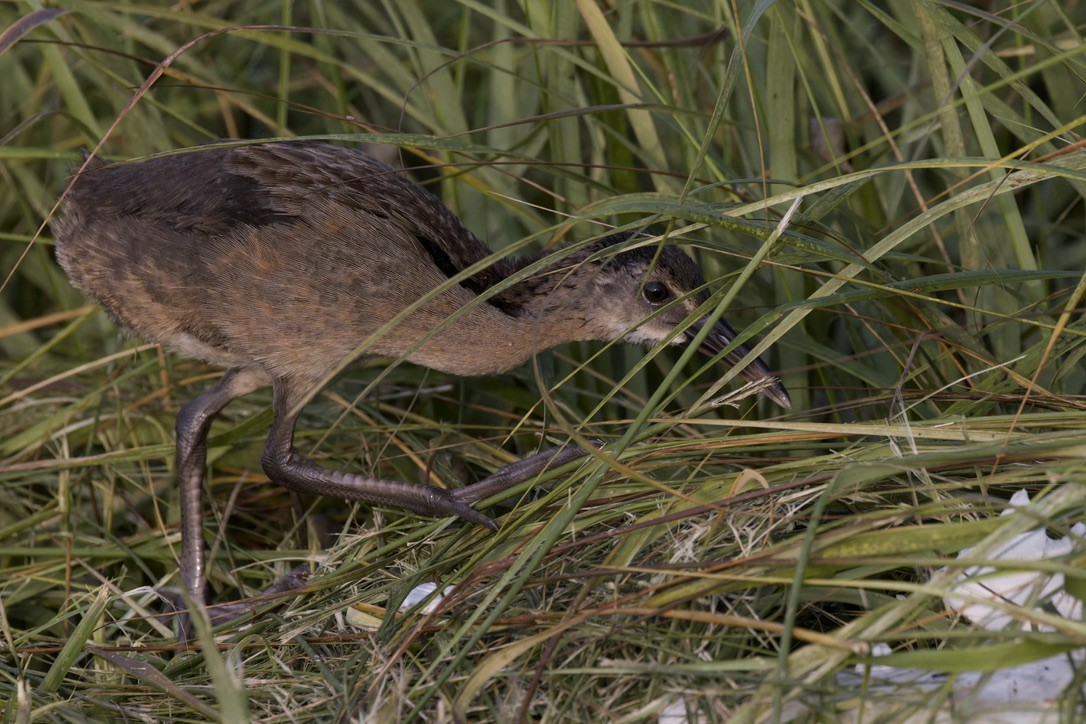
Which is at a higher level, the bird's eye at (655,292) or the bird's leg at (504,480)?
the bird's eye at (655,292)

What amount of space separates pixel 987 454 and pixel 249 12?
3701 millimetres

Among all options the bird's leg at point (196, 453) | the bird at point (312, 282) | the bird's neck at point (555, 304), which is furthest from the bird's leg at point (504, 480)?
the bird's leg at point (196, 453)

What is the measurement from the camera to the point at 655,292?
3.27 metres

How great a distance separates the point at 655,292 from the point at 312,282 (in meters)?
0.92

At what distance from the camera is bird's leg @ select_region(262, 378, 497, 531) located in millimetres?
3021

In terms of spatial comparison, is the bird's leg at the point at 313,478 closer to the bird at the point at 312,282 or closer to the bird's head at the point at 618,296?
the bird at the point at 312,282

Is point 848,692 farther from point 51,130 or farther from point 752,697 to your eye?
point 51,130

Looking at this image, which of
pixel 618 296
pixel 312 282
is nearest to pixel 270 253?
pixel 312 282

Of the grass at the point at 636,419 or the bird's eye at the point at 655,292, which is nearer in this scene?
the grass at the point at 636,419

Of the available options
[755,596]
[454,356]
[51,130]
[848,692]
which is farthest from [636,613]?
[51,130]

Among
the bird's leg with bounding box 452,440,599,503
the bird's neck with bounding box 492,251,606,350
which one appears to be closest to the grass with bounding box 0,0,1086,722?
the bird's leg with bounding box 452,440,599,503

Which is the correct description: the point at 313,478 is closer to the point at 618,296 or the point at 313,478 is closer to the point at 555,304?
the point at 555,304

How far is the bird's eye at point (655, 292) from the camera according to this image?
128 inches

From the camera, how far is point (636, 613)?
85.6 inches
